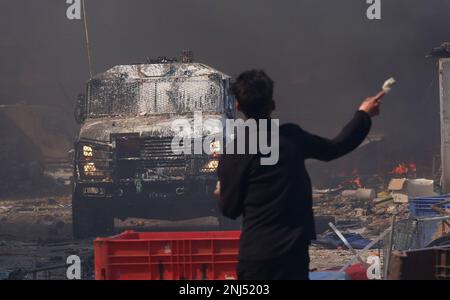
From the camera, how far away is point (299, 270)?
4.20 meters

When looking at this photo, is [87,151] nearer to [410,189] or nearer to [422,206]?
[422,206]

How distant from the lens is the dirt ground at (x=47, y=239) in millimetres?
10420

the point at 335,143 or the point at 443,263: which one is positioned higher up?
the point at 335,143

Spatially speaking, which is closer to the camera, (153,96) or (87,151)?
(87,151)

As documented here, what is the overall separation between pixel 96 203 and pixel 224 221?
1956mm

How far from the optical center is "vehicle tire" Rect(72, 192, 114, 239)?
1314 centimetres

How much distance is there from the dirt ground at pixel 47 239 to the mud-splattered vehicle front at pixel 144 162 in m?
0.70

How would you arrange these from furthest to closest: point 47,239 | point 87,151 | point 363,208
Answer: point 363,208
point 47,239
point 87,151

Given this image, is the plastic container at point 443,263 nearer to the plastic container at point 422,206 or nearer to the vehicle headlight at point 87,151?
the plastic container at point 422,206

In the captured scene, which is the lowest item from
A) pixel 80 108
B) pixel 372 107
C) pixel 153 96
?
pixel 372 107

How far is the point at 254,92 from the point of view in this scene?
4262 mm

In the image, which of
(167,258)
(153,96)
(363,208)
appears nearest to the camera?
(167,258)

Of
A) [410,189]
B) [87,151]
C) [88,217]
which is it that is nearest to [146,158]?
[87,151]

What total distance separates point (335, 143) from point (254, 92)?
471mm
